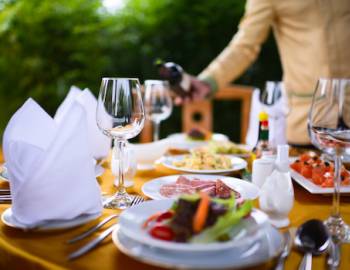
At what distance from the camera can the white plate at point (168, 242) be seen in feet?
2.13

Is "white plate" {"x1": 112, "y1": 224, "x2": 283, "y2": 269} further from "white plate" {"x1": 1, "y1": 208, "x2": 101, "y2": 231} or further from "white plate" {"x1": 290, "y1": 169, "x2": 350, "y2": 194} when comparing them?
"white plate" {"x1": 290, "y1": 169, "x2": 350, "y2": 194}

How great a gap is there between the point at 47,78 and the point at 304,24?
2.19 m

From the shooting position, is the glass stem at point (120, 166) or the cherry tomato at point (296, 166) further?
the cherry tomato at point (296, 166)

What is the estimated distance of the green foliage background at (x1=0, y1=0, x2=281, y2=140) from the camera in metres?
3.47

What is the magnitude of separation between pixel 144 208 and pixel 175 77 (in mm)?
1178

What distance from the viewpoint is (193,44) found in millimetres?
3605

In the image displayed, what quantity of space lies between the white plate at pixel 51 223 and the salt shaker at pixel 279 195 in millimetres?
359

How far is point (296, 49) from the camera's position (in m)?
2.25

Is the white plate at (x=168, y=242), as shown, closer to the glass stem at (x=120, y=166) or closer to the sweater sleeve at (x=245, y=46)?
the glass stem at (x=120, y=166)

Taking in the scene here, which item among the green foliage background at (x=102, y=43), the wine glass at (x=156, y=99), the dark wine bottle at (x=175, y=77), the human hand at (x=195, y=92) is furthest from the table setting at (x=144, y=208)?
the green foliage background at (x=102, y=43)

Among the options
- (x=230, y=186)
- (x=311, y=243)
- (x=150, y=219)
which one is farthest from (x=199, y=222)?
(x=230, y=186)

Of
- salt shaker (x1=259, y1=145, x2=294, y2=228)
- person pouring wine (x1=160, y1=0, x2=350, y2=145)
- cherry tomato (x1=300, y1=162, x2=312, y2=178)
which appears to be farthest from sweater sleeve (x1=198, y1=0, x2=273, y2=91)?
salt shaker (x1=259, y1=145, x2=294, y2=228)

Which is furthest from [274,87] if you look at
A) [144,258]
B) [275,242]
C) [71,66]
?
[71,66]

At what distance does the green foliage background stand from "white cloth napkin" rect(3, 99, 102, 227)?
2.69m
